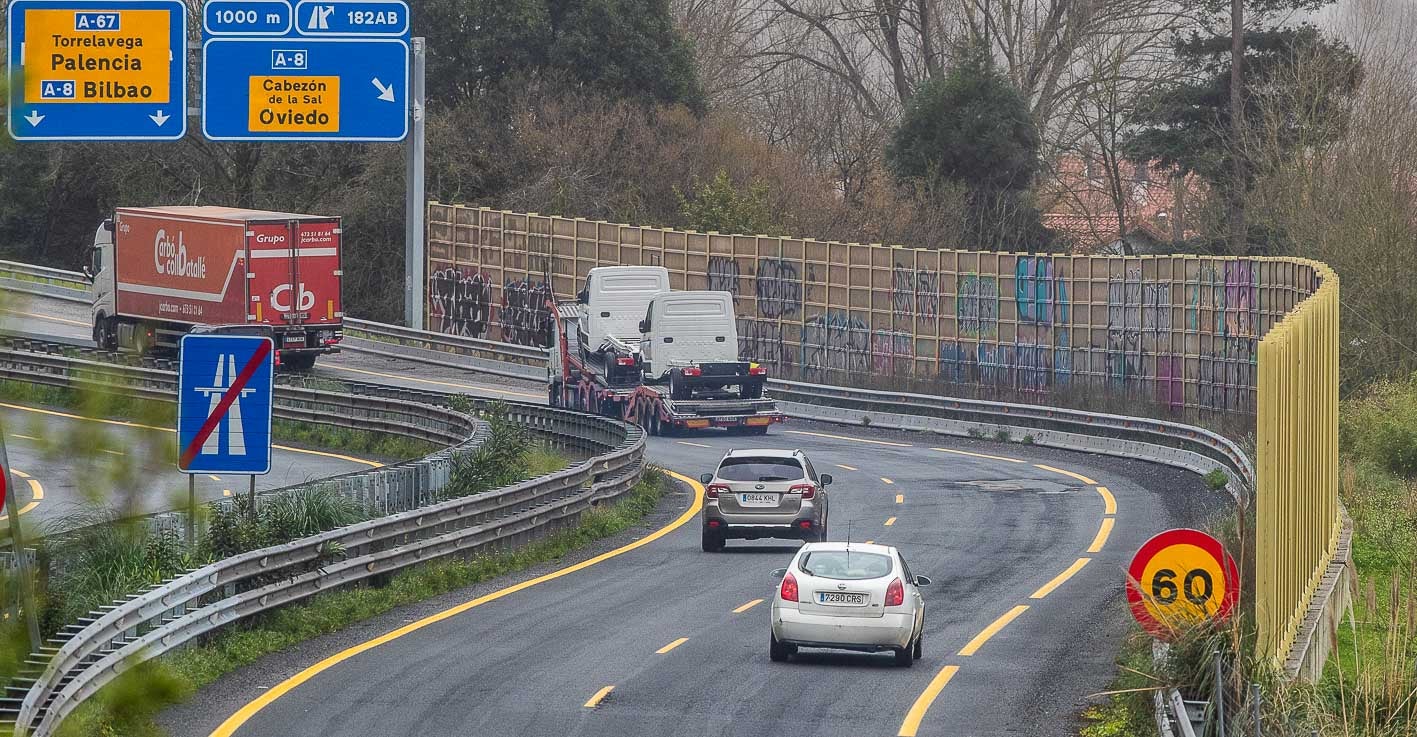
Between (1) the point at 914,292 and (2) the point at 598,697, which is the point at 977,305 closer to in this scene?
(1) the point at 914,292

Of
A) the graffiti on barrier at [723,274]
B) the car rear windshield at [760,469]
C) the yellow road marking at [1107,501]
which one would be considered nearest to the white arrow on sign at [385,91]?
the car rear windshield at [760,469]

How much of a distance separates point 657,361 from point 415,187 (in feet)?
31.3

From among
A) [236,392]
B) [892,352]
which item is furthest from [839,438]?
[236,392]

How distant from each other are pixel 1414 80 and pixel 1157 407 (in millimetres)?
35601

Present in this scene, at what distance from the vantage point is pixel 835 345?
48.9 metres

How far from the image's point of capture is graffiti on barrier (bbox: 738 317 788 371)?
50344mm

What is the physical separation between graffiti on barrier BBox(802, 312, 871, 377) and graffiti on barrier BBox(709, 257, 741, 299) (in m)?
2.65

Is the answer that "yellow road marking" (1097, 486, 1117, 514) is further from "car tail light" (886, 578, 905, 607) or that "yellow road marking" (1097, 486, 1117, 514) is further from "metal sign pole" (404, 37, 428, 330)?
"metal sign pole" (404, 37, 428, 330)

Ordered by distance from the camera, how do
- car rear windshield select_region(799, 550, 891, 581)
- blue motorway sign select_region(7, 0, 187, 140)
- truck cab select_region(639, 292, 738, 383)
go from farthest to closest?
1. truck cab select_region(639, 292, 738, 383)
2. blue motorway sign select_region(7, 0, 187, 140)
3. car rear windshield select_region(799, 550, 891, 581)

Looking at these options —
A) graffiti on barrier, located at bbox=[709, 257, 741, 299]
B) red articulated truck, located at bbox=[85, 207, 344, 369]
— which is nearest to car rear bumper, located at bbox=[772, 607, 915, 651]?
red articulated truck, located at bbox=[85, 207, 344, 369]

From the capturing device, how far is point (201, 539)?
59.3ft

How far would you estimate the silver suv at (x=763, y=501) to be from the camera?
85.5 ft

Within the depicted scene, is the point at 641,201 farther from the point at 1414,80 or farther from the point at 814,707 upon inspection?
the point at 814,707

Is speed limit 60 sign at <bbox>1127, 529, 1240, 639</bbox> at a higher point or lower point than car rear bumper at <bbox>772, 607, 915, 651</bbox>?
higher
